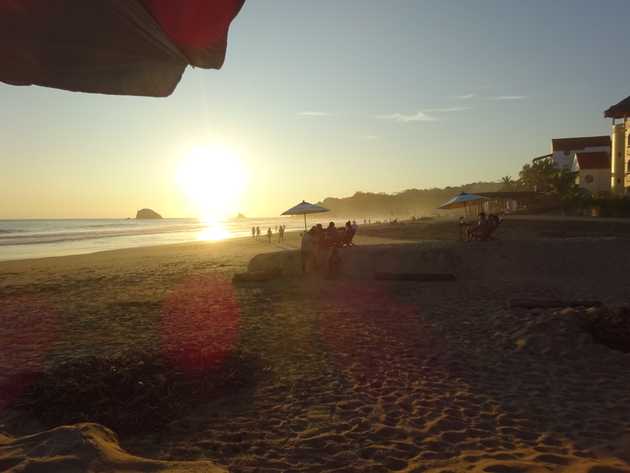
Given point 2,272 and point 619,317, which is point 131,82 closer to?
point 619,317

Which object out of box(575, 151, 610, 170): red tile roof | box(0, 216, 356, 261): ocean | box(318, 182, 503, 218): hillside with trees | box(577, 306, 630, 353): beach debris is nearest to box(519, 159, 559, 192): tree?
box(575, 151, 610, 170): red tile roof

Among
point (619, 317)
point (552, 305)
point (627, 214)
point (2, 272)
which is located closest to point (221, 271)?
point (2, 272)

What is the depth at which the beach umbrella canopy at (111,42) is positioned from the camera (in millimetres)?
2057

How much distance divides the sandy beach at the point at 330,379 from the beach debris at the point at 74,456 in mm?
13

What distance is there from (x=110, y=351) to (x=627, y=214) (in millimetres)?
34628

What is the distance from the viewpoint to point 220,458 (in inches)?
146

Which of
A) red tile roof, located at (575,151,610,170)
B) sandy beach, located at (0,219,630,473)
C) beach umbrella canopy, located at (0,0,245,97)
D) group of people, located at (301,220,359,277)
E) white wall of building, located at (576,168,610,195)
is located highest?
red tile roof, located at (575,151,610,170)

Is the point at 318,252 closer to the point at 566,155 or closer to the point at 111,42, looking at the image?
the point at 111,42

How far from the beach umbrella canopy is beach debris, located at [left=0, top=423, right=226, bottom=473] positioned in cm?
221

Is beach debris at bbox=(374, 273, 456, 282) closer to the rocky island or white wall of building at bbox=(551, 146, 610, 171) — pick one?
white wall of building at bbox=(551, 146, 610, 171)

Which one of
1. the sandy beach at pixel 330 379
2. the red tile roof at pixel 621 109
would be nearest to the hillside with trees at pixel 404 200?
the red tile roof at pixel 621 109

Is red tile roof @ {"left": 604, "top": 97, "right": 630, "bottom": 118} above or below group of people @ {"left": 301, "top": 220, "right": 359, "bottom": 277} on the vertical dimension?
above

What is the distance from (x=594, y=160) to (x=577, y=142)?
1288 cm

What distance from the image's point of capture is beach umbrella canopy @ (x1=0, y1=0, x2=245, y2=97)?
2.06 m
